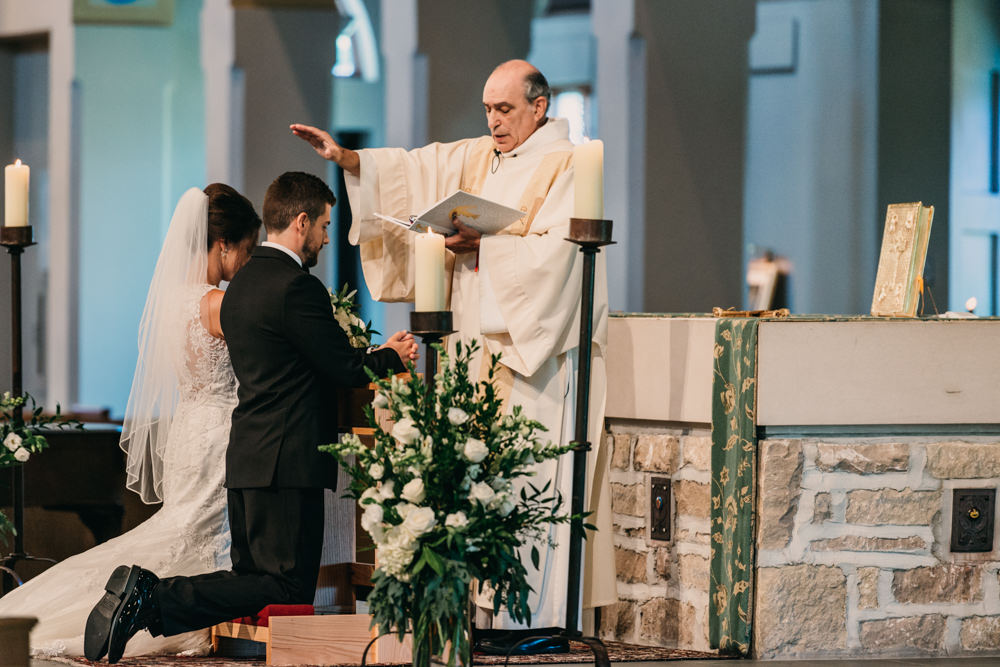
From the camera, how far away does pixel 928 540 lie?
13.5ft

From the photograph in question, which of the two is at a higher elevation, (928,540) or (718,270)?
(718,270)

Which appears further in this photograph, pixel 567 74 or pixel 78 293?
pixel 567 74

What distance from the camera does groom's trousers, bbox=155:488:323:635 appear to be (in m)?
3.86

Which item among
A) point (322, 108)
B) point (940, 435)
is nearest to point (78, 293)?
point (322, 108)

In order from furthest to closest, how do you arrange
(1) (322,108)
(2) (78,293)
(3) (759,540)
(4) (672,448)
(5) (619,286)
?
(2) (78,293), (1) (322,108), (5) (619,286), (4) (672,448), (3) (759,540)

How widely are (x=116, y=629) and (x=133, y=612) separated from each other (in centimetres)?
7

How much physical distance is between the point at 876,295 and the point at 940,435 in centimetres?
58

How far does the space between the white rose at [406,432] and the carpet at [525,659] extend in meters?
1.21

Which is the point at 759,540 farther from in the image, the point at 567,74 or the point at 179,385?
the point at 567,74

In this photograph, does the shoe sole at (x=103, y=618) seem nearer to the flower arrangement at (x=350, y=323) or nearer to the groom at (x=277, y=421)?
the groom at (x=277, y=421)

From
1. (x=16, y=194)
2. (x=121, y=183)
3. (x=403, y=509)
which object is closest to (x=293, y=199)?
(x=16, y=194)

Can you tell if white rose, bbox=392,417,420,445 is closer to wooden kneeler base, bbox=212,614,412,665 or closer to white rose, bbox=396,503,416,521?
white rose, bbox=396,503,416,521

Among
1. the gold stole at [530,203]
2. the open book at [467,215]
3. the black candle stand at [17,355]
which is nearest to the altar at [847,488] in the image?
the gold stole at [530,203]

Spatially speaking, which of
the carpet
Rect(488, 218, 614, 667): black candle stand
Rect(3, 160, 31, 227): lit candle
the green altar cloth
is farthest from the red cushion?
Rect(3, 160, 31, 227): lit candle
